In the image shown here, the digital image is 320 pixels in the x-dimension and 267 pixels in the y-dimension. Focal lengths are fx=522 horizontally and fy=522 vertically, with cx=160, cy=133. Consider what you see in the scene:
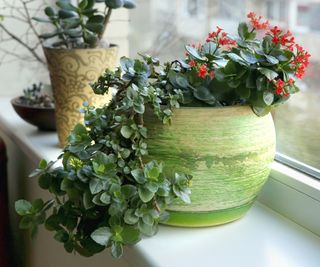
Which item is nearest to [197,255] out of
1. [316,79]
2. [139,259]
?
[139,259]

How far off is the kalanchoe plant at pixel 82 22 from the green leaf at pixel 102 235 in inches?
21.7

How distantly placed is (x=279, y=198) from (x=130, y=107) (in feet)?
1.09

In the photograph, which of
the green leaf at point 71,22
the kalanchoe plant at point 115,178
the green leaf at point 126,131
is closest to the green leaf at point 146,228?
the kalanchoe plant at point 115,178

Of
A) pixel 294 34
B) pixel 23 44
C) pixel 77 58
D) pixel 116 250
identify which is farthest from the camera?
pixel 23 44

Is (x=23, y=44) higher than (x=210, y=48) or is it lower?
lower

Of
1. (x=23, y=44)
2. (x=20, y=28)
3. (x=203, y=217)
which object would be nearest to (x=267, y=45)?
(x=203, y=217)

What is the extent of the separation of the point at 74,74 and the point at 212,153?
0.47 m

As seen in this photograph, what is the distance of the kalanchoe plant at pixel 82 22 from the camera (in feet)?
3.75

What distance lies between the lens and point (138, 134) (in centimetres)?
75

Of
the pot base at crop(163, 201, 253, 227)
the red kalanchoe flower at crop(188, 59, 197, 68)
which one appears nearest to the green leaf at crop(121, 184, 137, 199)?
the pot base at crop(163, 201, 253, 227)

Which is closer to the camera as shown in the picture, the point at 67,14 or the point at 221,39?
the point at 221,39

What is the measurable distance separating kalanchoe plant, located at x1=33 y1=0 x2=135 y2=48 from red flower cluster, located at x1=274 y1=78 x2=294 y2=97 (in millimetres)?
497

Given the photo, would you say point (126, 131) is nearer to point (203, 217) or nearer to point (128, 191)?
point (128, 191)

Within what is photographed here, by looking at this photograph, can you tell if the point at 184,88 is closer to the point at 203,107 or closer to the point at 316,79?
the point at 203,107
